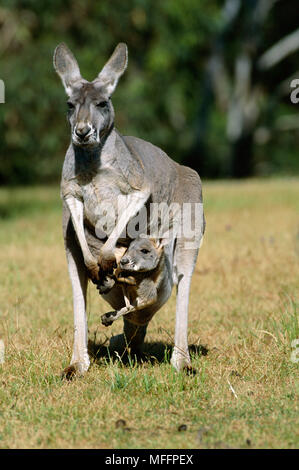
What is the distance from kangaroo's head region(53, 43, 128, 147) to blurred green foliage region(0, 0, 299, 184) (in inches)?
320

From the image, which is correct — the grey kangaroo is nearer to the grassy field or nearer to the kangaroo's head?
the grassy field

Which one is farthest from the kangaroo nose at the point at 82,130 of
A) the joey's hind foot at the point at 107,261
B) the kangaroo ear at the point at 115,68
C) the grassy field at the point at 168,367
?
the grassy field at the point at 168,367

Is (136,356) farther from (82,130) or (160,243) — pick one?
(82,130)

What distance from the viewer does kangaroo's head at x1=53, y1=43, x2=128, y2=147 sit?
3559 millimetres

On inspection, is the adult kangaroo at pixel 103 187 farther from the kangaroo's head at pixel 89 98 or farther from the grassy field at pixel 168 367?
the grassy field at pixel 168 367

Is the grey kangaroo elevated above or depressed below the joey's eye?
below

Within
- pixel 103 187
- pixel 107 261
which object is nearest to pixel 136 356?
pixel 107 261

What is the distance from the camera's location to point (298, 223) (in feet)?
29.4

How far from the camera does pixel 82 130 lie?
352cm

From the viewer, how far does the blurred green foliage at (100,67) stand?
13117 millimetres

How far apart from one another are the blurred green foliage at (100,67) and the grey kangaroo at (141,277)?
28.0 feet

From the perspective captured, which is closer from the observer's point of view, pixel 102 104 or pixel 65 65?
pixel 102 104

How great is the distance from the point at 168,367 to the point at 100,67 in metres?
14.5

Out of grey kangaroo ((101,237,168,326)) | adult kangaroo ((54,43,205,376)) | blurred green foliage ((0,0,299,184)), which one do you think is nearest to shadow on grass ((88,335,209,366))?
adult kangaroo ((54,43,205,376))
